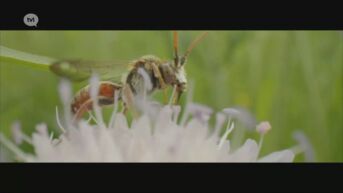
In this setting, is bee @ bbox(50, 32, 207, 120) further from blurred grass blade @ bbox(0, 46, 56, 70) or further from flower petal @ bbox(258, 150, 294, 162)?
flower petal @ bbox(258, 150, 294, 162)

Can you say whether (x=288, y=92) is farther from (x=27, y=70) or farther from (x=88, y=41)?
(x=27, y=70)

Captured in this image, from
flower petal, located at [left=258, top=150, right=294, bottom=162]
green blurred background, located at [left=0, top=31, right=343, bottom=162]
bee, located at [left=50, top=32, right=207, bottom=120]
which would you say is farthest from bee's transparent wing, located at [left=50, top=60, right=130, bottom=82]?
green blurred background, located at [left=0, top=31, right=343, bottom=162]

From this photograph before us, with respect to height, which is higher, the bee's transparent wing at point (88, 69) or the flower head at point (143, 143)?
the bee's transparent wing at point (88, 69)

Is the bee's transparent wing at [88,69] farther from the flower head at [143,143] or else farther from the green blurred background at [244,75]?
the green blurred background at [244,75]

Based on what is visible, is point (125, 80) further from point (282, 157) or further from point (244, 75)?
point (244, 75)

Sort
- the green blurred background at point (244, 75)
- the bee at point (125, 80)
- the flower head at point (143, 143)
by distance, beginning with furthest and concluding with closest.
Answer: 1. the green blurred background at point (244, 75)
2. the bee at point (125, 80)
3. the flower head at point (143, 143)

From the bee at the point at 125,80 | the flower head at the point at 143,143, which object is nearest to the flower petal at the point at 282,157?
the flower head at the point at 143,143
